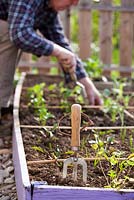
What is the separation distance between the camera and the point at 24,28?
147 inches

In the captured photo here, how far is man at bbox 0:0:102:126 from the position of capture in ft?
12.3

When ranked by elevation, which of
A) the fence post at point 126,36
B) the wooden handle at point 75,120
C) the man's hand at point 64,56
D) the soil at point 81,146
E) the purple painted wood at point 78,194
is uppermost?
the wooden handle at point 75,120

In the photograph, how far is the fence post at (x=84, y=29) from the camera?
6.53m

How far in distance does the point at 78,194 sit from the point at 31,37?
5.37 feet

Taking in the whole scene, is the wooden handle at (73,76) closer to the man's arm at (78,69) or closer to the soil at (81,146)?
the man's arm at (78,69)

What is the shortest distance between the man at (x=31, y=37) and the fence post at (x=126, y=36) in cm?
220

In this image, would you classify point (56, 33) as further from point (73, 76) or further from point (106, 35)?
point (106, 35)

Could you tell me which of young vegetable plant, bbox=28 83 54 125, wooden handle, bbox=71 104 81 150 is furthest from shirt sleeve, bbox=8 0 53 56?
wooden handle, bbox=71 104 81 150

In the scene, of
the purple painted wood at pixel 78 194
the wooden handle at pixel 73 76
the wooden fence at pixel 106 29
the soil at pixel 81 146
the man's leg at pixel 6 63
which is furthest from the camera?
the wooden fence at pixel 106 29

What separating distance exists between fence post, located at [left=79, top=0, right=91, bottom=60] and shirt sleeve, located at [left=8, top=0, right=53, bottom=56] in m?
2.78

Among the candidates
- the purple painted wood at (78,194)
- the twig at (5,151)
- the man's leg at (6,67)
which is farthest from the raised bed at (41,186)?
the man's leg at (6,67)

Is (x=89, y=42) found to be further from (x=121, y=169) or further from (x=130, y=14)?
(x=121, y=169)

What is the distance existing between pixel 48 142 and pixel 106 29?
11.4 feet

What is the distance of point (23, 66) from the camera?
6770mm
